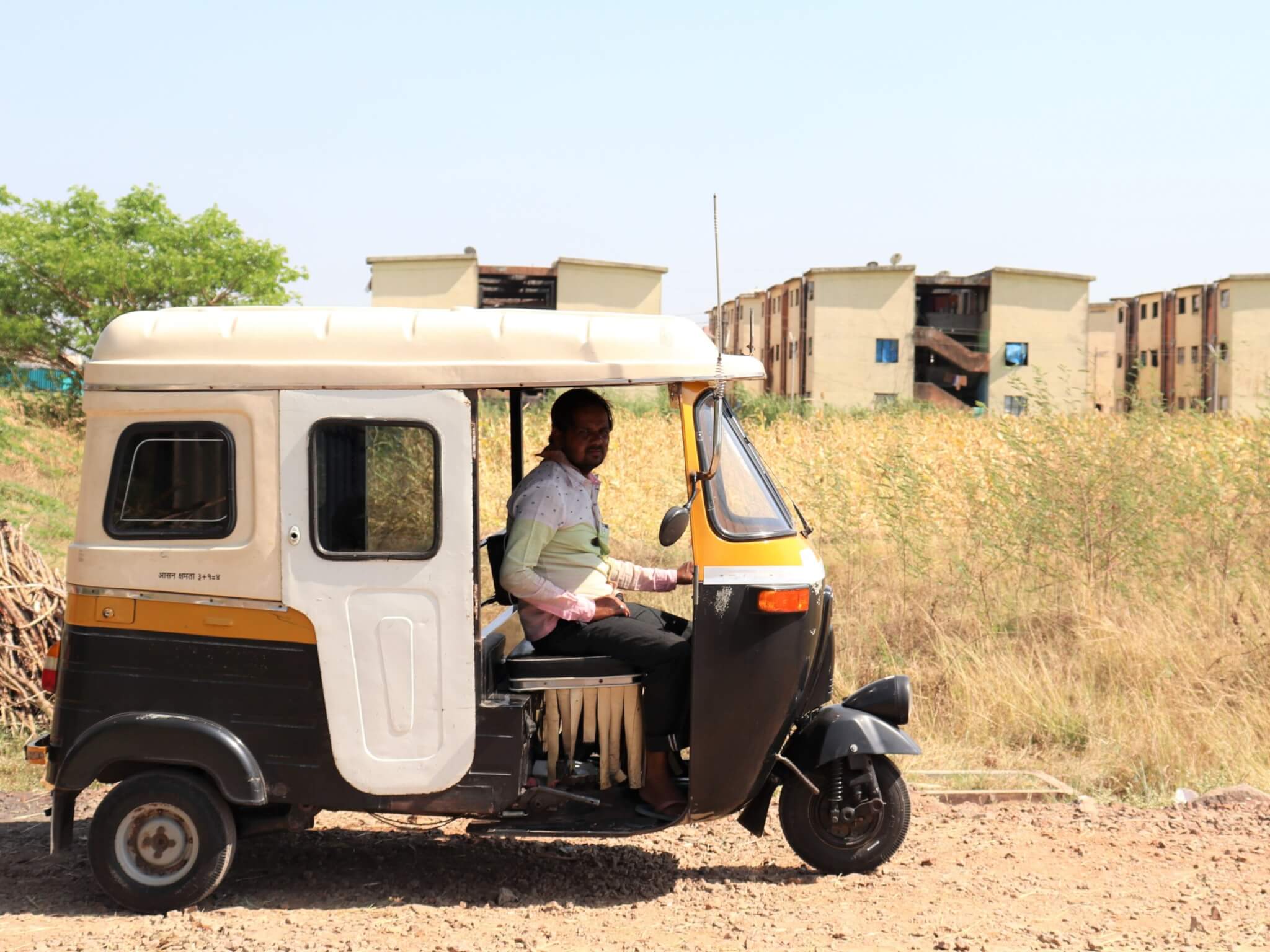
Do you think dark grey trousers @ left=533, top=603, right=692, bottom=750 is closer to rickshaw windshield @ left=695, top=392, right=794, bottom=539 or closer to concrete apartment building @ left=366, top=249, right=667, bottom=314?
rickshaw windshield @ left=695, top=392, right=794, bottom=539

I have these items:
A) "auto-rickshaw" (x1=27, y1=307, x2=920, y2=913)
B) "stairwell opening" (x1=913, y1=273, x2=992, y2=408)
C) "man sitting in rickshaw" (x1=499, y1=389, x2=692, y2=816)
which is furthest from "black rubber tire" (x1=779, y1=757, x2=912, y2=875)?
"stairwell opening" (x1=913, y1=273, x2=992, y2=408)

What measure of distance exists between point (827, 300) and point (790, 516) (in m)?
Answer: 58.5

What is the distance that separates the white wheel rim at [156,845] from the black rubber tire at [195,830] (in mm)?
20

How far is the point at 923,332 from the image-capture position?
209ft

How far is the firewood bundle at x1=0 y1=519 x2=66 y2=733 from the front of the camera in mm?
7480

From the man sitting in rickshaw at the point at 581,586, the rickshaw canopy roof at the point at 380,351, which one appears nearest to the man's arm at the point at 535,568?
the man sitting in rickshaw at the point at 581,586

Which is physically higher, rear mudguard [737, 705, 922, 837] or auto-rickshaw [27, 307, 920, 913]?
auto-rickshaw [27, 307, 920, 913]

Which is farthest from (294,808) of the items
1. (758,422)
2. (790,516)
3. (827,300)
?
(827,300)

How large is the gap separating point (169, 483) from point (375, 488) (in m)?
0.81

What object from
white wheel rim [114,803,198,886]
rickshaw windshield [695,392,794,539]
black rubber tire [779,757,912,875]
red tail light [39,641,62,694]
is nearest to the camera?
white wheel rim [114,803,198,886]

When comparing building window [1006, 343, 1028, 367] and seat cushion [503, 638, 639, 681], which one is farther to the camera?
building window [1006, 343, 1028, 367]

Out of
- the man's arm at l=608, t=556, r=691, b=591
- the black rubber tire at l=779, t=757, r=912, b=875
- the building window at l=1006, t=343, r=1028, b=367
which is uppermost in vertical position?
the building window at l=1006, t=343, r=1028, b=367

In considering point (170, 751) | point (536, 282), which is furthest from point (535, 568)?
point (536, 282)

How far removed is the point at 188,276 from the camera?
114 ft
